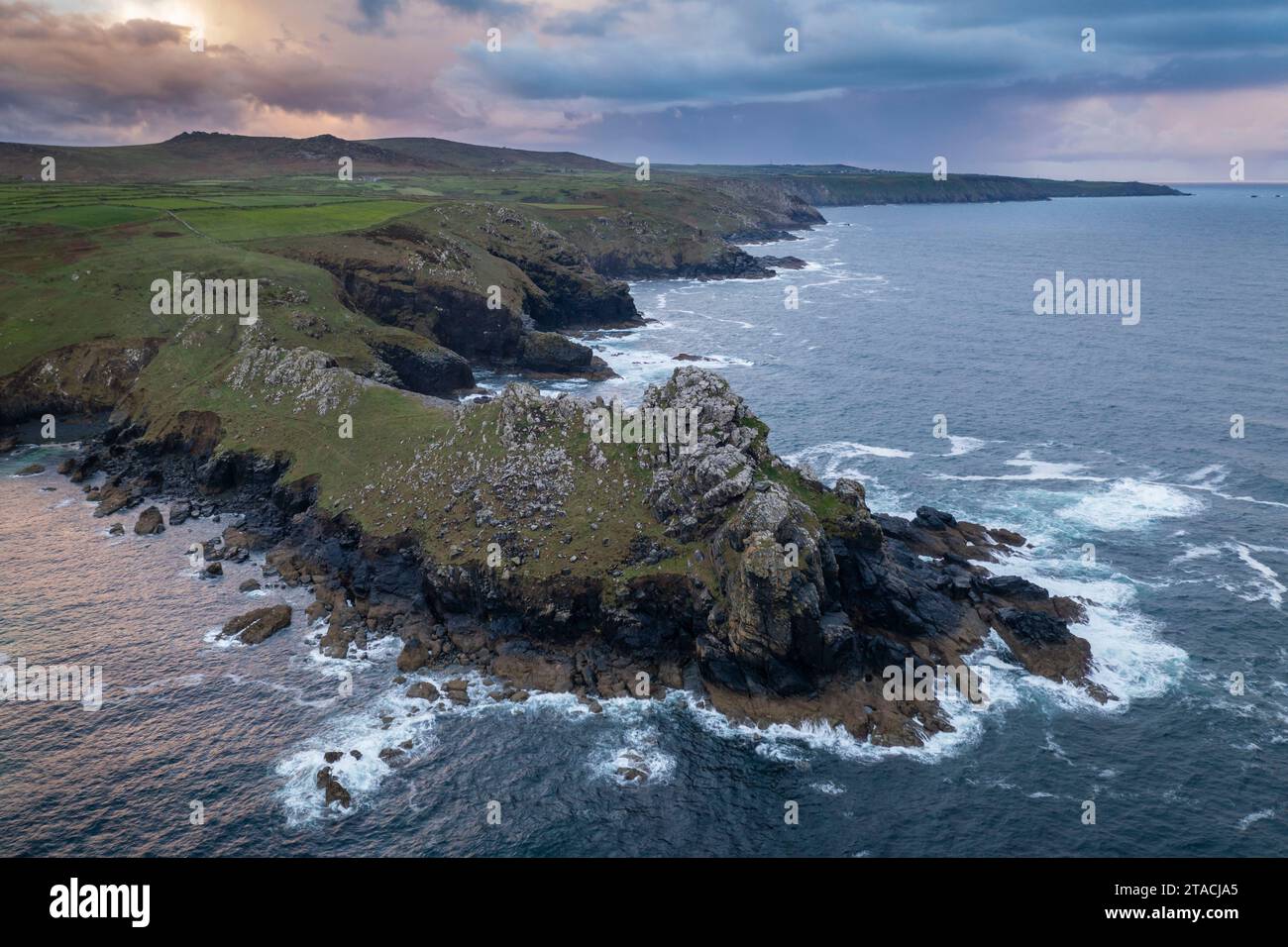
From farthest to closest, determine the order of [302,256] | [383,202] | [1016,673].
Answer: [383,202], [302,256], [1016,673]

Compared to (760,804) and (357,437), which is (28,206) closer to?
(357,437)

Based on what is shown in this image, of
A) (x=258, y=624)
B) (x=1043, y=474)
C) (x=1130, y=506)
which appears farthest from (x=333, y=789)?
(x=1043, y=474)

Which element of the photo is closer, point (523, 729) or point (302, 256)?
point (523, 729)

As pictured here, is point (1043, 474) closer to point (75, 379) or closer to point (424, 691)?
point (424, 691)

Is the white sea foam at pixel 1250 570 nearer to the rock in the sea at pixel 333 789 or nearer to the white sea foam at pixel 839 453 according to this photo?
the white sea foam at pixel 839 453

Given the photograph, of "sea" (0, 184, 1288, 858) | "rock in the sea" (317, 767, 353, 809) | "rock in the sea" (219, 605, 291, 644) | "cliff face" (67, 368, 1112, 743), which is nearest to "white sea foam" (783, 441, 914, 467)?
"sea" (0, 184, 1288, 858)

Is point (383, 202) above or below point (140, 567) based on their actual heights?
above

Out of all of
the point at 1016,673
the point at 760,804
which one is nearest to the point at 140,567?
the point at 760,804
